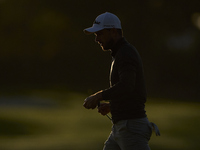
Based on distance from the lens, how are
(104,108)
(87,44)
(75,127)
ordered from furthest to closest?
(87,44), (75,127), (104,108)

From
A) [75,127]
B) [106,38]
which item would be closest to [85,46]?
[75,127]

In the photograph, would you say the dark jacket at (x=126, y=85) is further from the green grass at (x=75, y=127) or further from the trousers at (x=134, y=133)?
the green grass at (x=75, y=127)

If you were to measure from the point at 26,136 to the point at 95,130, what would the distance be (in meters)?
1.77

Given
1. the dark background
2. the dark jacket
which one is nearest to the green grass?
the dark jacket

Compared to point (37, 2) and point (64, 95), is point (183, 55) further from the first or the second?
point (37, 2)

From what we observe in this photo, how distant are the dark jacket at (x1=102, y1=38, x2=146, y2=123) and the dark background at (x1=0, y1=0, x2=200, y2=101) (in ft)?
59.1

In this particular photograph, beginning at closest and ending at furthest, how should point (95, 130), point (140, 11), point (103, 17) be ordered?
point (103, 17)
point (95, 130)
point (140, 11)

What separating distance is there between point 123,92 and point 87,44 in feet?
80.6

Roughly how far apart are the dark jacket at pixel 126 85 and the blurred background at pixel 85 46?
1602 cm

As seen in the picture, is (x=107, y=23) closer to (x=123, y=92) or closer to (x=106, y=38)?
(x=106, y=38)

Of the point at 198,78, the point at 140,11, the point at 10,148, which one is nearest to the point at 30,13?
the point at 140,11

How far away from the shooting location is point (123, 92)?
374 centimetres

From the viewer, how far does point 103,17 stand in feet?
13.4

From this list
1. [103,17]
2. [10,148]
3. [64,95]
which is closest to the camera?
[103,17]
